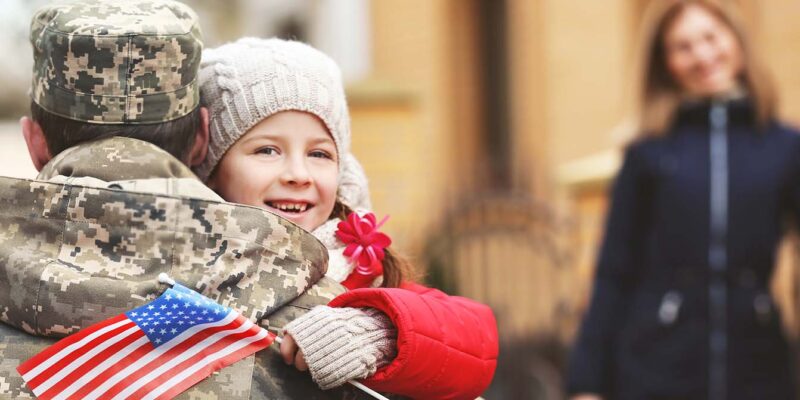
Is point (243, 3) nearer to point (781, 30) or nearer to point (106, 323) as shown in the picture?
point (781, 30)

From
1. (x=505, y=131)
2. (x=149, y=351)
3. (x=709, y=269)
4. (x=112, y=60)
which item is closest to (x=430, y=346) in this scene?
(x=149, y=351)

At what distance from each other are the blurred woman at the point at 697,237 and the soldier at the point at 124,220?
102 inches

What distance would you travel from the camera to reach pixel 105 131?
197 centimetres

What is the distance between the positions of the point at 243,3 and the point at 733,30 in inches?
795

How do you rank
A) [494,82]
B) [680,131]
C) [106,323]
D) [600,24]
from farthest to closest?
[494,82], [600,24], [680,131], [106,323]

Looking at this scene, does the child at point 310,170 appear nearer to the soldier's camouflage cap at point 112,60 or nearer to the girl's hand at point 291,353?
the girl's hand at point 291,353

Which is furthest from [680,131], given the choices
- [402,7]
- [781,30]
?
[402,7]

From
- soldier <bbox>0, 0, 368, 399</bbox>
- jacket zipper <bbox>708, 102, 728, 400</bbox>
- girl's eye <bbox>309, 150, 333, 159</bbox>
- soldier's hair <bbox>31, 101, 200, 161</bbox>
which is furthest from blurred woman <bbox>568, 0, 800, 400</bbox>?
soldier's hair <bbox>31, 101, 200, 161</bbox>

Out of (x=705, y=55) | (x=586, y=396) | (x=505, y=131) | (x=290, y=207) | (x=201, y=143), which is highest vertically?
(x=201, y=143)

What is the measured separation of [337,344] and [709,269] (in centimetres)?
277

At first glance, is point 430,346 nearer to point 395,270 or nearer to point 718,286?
point 395,270

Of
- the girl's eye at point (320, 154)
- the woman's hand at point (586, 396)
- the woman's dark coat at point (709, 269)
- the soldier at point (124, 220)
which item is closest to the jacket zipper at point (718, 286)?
the woman's dark coat at point (709, 269)

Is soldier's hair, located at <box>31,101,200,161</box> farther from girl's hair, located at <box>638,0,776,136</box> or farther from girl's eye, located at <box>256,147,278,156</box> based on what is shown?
girl's hair, located at <box>638,0,776,136</box>

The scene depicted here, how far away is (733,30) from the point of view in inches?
184
